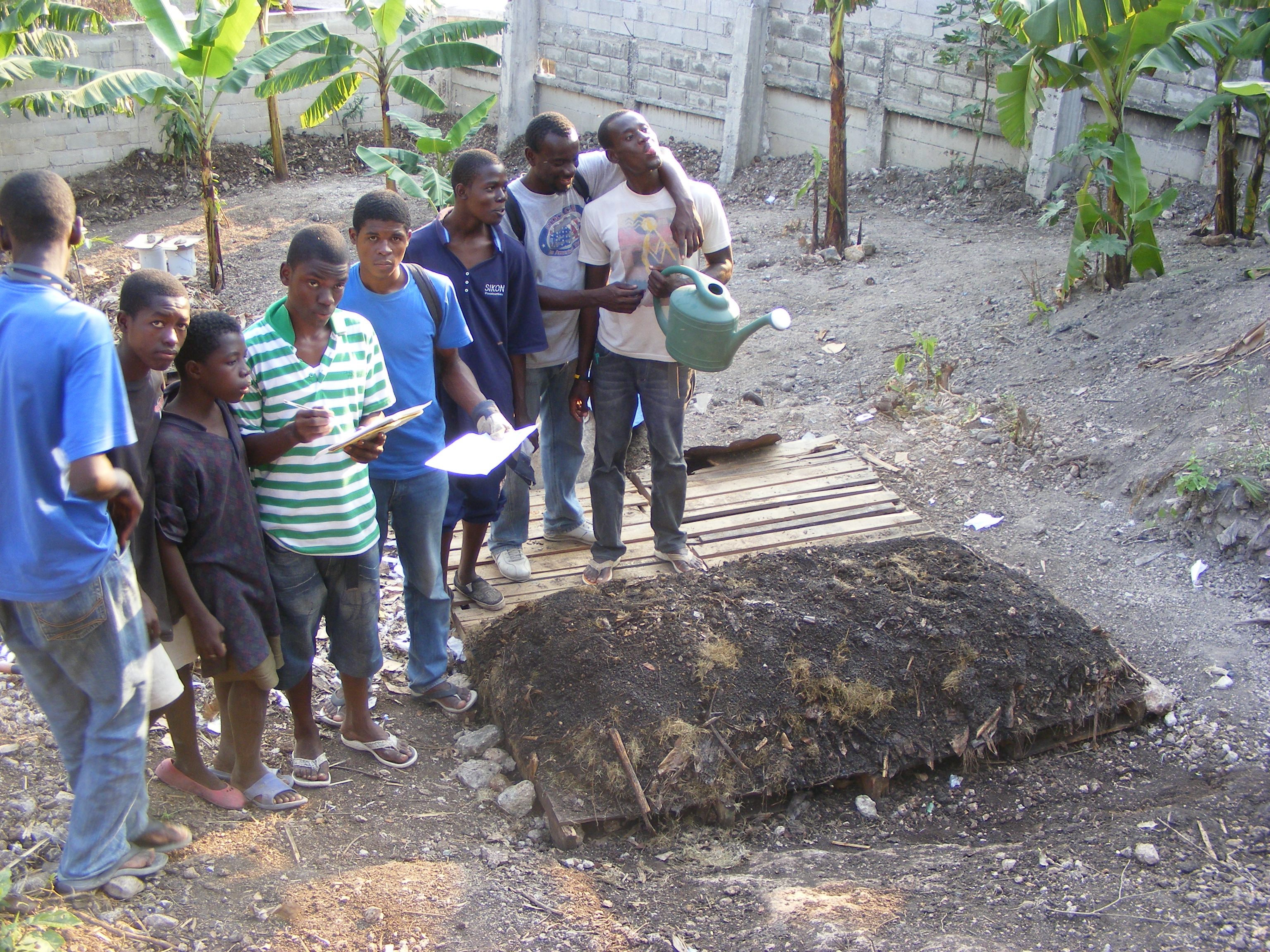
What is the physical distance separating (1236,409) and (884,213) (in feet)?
17.7

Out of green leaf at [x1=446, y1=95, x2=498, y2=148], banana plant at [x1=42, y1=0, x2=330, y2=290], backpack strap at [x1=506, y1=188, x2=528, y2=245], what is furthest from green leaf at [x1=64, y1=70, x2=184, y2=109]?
backpack strap at [x1=506, y1=188, x2=528, y2=245]

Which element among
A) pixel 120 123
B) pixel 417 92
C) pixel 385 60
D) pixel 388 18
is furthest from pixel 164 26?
pixel 120 123

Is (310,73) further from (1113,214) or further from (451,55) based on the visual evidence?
(1113,214)

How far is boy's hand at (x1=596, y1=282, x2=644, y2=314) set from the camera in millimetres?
3480

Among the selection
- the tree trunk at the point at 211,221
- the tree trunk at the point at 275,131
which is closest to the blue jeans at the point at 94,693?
the tree trunk at the point at 211,221

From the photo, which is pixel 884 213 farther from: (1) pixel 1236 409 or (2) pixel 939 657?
(2) pixel 939 657

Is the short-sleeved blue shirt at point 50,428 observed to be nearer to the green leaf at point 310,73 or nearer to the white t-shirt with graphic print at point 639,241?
the white t-shirt with graphic print at point 639,241

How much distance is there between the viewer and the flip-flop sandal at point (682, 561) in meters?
4.12

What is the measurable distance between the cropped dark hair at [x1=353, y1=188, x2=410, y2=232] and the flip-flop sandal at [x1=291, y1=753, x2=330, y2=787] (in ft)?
5.10

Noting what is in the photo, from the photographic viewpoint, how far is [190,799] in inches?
109

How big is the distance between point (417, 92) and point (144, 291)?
30.6ft

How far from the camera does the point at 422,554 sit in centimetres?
313

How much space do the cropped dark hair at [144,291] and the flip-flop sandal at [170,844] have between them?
1260 millimetres

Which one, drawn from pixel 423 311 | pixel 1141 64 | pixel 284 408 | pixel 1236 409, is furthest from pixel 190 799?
pixel 1141 64
